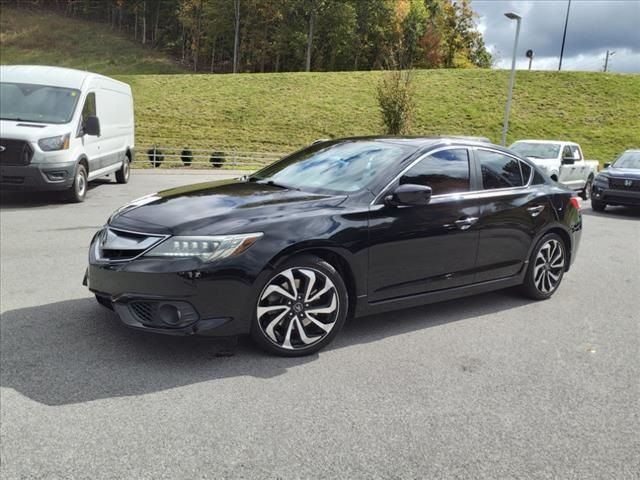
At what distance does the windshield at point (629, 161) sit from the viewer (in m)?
14.3

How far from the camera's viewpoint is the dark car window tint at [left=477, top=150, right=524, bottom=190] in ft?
17.5

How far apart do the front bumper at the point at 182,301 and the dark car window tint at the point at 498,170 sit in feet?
8.44

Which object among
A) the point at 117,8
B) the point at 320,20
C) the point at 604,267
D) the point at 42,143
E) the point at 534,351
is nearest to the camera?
the point at 534,351

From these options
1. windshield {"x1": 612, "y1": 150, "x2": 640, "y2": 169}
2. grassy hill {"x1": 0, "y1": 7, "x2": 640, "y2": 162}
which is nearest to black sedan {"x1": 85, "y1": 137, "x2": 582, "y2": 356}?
windshield {"x1": 612, "y1": 150, "x2": 640, "y2": 169}

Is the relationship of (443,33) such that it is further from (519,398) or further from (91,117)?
(519,398)

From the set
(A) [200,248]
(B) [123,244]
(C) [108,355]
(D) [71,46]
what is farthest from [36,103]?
(D) [71,46]

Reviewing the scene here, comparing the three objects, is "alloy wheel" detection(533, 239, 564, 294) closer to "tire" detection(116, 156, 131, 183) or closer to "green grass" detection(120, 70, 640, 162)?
"tire" detection(116, 156, 131, 183)

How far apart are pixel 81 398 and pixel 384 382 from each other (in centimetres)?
182

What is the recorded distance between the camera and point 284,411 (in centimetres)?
339

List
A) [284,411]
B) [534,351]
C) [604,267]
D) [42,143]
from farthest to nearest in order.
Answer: [42,143] → [604,267] → [534,351] → [284,411]

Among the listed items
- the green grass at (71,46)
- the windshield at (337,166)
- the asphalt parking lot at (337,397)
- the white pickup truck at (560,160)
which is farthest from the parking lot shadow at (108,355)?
the green grass at (71,46)

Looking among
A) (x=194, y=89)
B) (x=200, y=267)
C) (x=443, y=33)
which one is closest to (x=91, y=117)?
(x=200, y=267)

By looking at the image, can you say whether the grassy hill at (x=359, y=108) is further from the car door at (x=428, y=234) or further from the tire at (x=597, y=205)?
the car door at (x=428, y=234)

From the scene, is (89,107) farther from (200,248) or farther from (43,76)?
(200,248)
